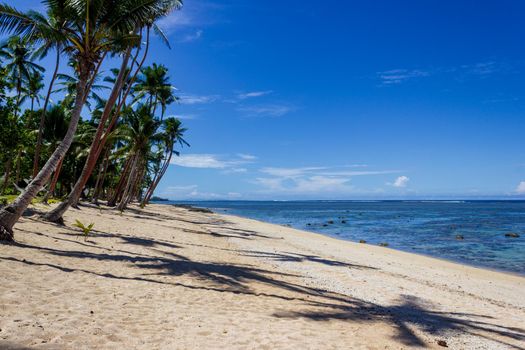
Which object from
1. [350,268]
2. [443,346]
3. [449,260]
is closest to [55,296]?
[443,346]

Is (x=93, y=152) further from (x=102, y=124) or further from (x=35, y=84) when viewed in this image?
(x=35, y=84)

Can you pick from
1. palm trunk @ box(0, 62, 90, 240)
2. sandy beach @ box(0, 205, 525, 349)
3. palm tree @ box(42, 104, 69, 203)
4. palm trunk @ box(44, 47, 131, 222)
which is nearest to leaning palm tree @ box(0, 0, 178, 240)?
palm trunk @ box(0, 62, 90, 240)

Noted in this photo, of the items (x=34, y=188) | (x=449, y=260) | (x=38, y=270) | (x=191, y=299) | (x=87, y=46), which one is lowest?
(x=449, y=260)

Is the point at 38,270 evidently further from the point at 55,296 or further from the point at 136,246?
the point at 136,246

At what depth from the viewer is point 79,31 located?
1105 centimetres

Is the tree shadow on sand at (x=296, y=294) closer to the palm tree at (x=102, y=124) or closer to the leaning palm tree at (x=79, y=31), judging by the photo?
the leaning palm tree at (x=79, y=31)

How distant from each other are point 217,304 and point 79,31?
32.2 feet

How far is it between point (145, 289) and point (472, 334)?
6164 millimetres

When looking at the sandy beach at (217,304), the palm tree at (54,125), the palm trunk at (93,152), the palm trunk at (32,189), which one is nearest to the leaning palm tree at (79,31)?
the palm trunk at (32,189)

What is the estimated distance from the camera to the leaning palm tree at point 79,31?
9.44 metres

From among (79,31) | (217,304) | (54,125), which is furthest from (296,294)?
(54,125)

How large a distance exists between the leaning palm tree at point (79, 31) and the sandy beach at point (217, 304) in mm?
1219

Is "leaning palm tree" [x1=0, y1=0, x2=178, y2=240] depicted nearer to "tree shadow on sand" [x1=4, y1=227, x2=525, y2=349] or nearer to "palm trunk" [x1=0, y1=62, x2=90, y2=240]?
"palm trunk" [x1=0, y1=62, x2=90, y2=240]

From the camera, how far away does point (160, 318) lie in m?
5.32
